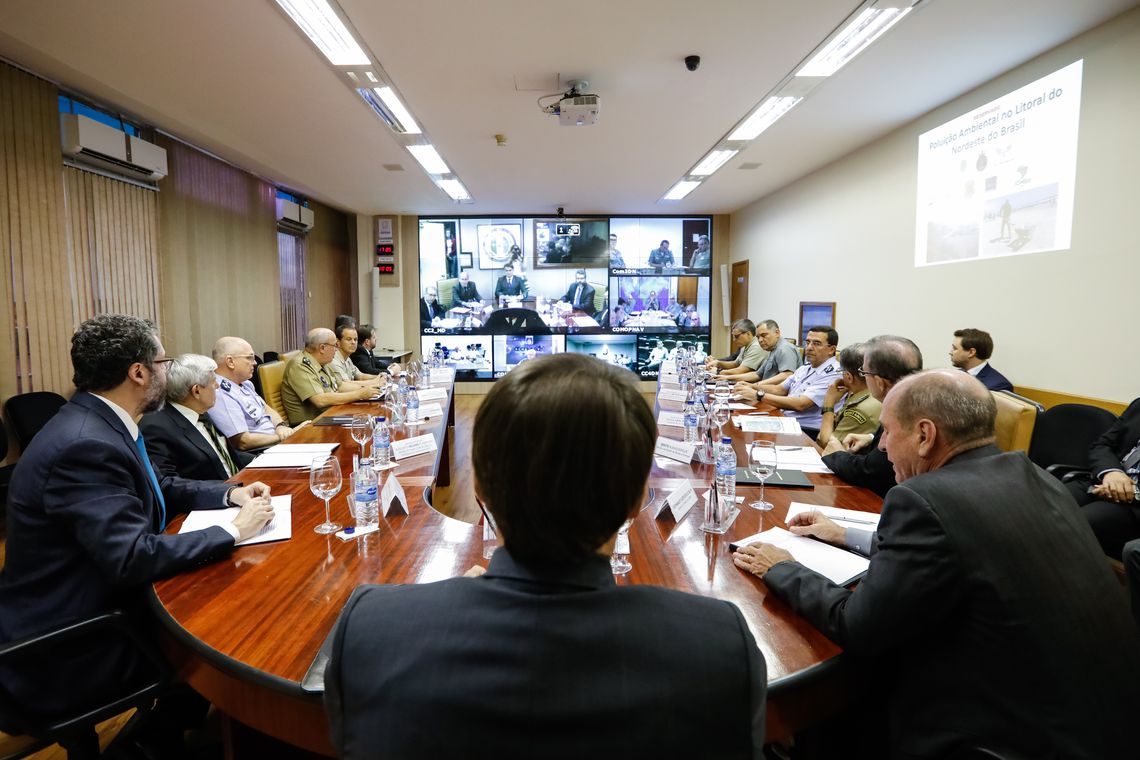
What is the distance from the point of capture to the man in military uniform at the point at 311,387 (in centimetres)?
429

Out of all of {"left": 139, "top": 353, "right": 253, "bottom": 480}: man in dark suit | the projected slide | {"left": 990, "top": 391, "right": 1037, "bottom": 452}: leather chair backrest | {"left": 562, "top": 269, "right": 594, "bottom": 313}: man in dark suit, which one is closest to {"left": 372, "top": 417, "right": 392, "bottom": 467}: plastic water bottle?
{"left": 139, "top": 353, "right": 253, "bottom": 480}: man in dark suit

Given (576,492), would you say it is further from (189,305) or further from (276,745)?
(189,305)

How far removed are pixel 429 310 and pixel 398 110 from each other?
18.0 feet

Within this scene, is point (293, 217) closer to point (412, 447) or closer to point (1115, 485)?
point (412, 447)

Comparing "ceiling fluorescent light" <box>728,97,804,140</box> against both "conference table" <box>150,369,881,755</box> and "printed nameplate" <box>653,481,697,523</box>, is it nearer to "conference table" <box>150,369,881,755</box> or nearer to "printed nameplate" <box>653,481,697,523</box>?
"conference table" <box>150,369,881,755</box>

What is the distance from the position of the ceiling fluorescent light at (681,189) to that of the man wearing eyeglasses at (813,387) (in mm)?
3252

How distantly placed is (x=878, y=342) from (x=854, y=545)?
4.39 ft

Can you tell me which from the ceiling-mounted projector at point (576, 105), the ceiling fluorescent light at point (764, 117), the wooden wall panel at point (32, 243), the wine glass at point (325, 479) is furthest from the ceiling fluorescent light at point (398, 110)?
the wine glass at point (325, 479)

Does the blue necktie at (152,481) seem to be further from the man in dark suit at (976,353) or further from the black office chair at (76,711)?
the man in dark suit at (976,353)

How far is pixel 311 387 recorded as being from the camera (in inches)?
173

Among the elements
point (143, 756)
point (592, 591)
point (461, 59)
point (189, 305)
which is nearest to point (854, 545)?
point (592, 591)

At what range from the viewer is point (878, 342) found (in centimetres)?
259

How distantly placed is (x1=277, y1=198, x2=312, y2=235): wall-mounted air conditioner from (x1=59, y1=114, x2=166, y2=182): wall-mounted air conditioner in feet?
7.73

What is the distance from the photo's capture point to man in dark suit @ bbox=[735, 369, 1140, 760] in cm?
105
